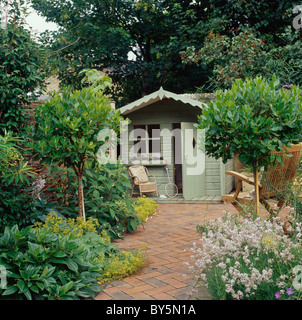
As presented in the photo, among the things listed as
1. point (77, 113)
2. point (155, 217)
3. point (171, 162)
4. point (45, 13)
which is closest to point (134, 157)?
point (171, 162)

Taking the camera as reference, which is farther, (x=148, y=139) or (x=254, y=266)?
(x=148, y=139)

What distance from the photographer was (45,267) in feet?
10.6

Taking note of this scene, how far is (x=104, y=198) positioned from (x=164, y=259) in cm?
160

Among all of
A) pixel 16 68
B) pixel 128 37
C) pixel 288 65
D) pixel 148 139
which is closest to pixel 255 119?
pixel 16 68

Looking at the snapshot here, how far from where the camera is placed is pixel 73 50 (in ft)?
55.5

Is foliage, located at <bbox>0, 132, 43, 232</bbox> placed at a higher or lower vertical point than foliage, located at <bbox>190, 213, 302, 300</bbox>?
higher

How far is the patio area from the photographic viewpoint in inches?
139

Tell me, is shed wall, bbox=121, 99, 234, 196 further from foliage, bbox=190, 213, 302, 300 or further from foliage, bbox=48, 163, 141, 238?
foliage, bbox=190, 213, 302, 300

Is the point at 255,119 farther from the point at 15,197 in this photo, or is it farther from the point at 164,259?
the point at 15,197

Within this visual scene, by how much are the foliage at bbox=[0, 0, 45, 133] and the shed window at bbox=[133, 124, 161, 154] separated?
6073mm

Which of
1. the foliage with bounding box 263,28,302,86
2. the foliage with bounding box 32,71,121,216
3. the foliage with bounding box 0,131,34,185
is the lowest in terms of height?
the foliage with bounding box 0,131,34,185

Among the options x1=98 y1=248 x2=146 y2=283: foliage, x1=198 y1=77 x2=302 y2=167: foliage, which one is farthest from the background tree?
x1=98 y1=248 x2=146 y2=283: foliage

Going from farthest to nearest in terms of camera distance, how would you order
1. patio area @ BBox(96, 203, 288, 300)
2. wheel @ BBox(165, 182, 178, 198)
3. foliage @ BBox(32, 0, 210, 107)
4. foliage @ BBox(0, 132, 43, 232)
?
foliage @ BBox(32, 0, 210, 107)
wheel @ BBox(165, 182, 178, 198)
foliage @ BBox(0, 132, 43, 232)
patio area @ BBox(96, 203, 288, 300)

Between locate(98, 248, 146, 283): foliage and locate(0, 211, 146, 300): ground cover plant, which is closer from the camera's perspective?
locate(0, 211, 146, 300): ground cover plant
